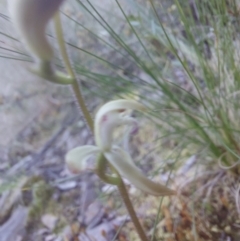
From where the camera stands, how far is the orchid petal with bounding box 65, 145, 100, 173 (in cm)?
41

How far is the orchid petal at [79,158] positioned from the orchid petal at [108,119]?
0.01 metres

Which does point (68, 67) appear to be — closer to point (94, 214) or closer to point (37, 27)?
point (37, 27)

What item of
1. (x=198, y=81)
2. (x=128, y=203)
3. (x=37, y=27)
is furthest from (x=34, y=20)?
(x=198, y=81)

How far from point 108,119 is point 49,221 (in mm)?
379

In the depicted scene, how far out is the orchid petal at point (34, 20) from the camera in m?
0.33

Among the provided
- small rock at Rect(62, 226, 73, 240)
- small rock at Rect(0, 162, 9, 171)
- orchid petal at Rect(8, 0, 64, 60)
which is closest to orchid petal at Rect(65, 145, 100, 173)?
orchid petal at Rect(8, 0, 64, 60)

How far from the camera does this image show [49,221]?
728 millimetres

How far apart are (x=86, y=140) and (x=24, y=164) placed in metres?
0.14

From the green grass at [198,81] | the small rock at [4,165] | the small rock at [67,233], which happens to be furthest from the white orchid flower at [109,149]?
the small rock at [4,165]

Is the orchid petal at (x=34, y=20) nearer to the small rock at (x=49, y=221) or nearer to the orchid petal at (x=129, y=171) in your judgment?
the orchid petal at (x=129, y=171)

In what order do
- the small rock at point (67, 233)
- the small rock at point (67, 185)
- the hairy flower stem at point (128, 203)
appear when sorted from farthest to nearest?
1. the small rock at point (67, 185)
2. the small rock at point (67, 233)
3. the hairy flower stem at point (128, 203)

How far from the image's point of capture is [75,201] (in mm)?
756

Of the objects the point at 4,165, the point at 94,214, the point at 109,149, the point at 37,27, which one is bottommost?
the point at 94,214

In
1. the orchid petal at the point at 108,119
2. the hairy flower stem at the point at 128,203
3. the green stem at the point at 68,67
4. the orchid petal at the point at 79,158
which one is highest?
the green stem at the point at 68,67
